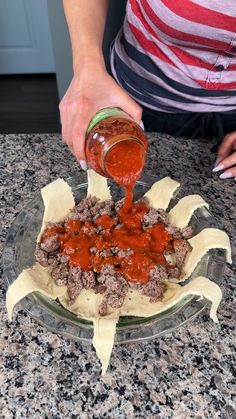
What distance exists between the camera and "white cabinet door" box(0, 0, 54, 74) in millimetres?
2605

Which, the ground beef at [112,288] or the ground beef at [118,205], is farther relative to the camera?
the ground beef at [118,205]

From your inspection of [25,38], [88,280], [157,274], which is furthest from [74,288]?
[25,38]

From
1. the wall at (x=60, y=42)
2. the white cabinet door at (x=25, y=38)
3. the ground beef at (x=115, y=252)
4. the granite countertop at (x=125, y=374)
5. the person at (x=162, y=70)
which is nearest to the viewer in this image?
the granite countertop at (x=125, y=374)

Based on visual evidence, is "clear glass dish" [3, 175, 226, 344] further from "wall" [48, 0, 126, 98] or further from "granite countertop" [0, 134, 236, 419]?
"wall" [48, 0, 126, 98]

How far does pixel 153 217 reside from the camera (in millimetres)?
798

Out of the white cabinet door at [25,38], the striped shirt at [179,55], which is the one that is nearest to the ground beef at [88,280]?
the striped shirt at [179,55]

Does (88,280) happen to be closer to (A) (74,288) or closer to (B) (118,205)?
(A) (74,288)

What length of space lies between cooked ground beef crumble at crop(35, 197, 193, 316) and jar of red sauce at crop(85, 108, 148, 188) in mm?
97

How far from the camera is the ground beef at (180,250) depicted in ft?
2.48

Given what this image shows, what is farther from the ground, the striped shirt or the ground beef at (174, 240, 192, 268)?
the striped shirt

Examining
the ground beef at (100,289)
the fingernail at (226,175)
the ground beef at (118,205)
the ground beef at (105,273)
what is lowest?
the fingernail at (226,175)

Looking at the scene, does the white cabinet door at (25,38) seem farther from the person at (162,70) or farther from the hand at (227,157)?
Answer: the hand at (227,157)

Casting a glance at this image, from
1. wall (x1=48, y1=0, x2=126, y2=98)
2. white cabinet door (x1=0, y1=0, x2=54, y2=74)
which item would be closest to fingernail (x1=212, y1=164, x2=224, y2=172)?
wall (x1=48, y1=0, x2=126, y2=98)

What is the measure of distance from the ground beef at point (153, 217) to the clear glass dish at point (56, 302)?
41 millimetres
